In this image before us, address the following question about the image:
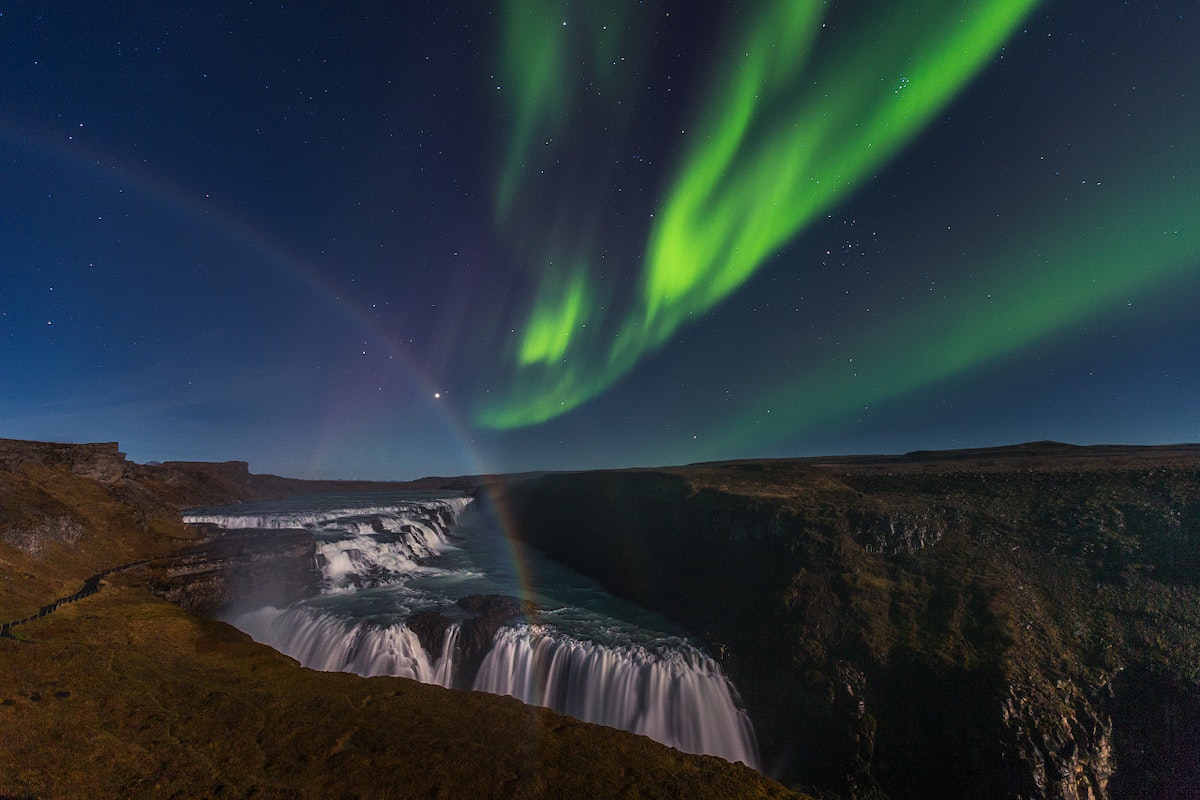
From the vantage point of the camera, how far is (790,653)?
2256cm

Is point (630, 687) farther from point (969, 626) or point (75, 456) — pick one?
Answer: point (75, 456)

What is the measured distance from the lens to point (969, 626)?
800 inches

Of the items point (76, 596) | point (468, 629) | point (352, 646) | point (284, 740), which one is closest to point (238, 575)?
point (76, 596)

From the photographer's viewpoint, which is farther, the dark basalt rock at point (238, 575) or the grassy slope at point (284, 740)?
the dark basalt rock at point (238, 575)

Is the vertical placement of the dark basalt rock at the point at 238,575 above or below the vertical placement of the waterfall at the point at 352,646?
above

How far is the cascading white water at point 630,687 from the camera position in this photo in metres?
20.8

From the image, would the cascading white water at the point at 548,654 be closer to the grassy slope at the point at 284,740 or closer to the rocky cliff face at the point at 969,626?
the rocky cliff face at the point at 969,626

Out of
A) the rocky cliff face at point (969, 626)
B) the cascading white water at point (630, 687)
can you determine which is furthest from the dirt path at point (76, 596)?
the rocky cliff face at point (969, 626)

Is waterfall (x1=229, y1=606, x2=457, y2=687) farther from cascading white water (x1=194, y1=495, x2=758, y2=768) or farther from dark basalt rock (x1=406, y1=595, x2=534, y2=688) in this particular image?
dark basalt rock (x1=406, y1=595, x2=534, y2=688)

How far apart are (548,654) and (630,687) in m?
4.87

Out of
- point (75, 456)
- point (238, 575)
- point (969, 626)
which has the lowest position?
point (238, 575)

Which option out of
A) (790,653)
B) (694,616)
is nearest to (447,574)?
(694,616)

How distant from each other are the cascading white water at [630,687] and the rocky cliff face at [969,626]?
5.28ft

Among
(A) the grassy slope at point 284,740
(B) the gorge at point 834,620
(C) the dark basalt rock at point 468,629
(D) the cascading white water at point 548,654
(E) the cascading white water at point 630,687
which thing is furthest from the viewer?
(C) the dark basalt rock at point 468,629
